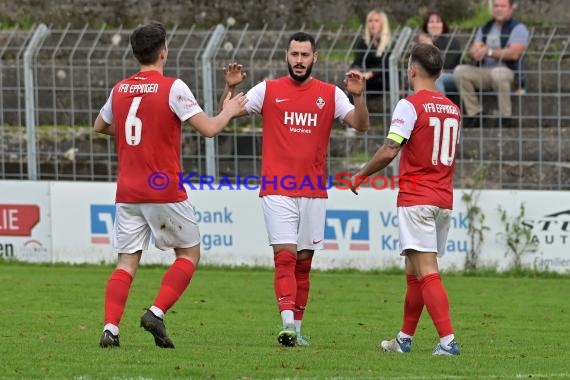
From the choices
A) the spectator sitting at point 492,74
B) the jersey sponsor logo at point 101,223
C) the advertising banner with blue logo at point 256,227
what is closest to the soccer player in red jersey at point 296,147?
the advertising banner with blue logo at point 256,227

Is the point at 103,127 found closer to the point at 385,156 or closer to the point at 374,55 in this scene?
the point at 385,156

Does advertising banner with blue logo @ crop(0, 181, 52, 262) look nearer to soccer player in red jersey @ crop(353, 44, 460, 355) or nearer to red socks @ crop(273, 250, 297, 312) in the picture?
red socks @ crop(273, 250, 297, 312)

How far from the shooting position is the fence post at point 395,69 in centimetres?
→ 1702

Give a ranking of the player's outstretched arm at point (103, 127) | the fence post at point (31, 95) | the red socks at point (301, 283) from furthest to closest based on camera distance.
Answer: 1. the fence post at point (31, 95)
2. the red socks at point (301, 283)
3. the player's outstretched arm at point (103, 127)

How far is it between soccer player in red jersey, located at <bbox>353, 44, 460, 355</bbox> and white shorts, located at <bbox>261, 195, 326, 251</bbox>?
0.79 m

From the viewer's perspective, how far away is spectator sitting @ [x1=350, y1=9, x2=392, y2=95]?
56.4 feet

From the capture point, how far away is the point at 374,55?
17375mm

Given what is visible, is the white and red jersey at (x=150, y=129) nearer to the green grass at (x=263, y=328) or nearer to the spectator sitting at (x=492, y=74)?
the green grass at (x=263, y=328)

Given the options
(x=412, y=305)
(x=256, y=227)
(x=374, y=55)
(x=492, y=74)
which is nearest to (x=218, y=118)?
(x=412, y=305)

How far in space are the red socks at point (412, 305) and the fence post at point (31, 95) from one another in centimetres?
914

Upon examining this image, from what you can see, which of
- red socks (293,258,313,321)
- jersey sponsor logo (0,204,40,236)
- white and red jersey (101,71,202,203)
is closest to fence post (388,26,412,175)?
jersey sponsor logo (0,204,40,236)

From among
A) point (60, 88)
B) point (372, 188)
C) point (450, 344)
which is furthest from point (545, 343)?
point (60, 88)

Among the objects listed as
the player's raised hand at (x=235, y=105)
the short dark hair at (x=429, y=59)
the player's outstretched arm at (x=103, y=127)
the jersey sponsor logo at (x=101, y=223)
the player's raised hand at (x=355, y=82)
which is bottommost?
the jersey sponsor logo at (x=101, y=223)

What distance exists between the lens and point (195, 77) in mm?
17641
